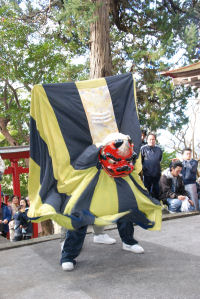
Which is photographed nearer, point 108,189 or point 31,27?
point 108,189

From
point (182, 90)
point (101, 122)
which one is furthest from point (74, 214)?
point (182, 90)

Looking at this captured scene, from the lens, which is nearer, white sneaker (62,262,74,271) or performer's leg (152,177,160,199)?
white sneaker (62,262,74,271)

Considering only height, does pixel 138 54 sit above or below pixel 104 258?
above

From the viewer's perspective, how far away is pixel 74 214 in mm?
2535

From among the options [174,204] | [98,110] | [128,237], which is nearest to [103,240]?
[128,237]

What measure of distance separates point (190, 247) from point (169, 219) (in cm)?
151

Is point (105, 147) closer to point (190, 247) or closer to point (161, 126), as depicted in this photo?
Answer: point (190, 247)

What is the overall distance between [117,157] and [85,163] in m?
0.29

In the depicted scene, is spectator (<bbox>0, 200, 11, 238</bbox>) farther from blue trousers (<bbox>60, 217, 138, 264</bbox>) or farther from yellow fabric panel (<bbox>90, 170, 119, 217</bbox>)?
yellow fabric panel (<bbox>90, 170, 119, 217</bbox>)

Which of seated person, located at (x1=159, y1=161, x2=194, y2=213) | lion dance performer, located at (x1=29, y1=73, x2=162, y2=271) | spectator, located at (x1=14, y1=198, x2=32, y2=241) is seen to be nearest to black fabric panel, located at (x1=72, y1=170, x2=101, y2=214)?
lion dance performer, located at (x1=29, y1=73, x2=162, y2=271)

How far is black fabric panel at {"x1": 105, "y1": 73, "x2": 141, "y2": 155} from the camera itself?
10.0 ft

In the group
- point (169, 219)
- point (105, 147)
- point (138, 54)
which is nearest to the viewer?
point (105, 147)

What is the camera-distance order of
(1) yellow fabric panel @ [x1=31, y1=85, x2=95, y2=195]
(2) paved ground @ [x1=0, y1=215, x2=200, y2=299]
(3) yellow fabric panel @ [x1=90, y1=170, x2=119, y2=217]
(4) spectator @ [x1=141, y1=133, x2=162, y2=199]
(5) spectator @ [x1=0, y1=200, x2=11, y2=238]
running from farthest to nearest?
(5) spectator @ [x1=0, y1=200, x2=11, y2=238] < (4) spectator @ [x1=141, y1=133, x2=162, y2=199] < (1) yellow fabric panel @ [x1=31, y1=85, x2=95, y2=195] < (3) yellow fabric panel @ [x1=90, y1=170, x2=119, y2=217] < (2) paved ground @ [x1=0, y1=215, x2=200, y2=299]

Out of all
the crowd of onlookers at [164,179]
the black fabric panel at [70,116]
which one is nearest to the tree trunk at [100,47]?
the crowd of onlookers at [164,179]
